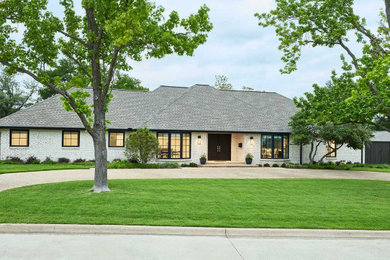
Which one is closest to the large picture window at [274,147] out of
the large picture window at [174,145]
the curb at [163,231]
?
the large picture window at [174,145]

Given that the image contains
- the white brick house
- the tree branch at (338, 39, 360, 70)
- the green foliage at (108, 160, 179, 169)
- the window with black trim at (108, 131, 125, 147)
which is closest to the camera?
the tree branch at (338, 39, 360, 70)

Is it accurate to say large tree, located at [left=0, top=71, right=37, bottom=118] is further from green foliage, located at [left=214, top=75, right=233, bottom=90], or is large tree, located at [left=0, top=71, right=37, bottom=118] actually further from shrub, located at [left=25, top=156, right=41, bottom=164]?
green foliage, located at [left=214, top=75, right=233, bottom=90]

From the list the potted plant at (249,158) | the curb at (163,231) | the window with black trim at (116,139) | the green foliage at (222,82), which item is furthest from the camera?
the green foliage at (222,82)

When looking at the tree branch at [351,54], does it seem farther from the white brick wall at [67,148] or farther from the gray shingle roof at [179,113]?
the white brick wall at [67,148]

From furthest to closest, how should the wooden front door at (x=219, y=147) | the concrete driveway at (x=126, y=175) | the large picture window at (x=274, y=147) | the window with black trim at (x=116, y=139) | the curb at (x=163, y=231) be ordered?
the wooden front door at (x=219, y=147)
the large picture window at (x=274, y=147)
the window with black trim at (x=116, y=139)
the concrete driveway at (x=126, y=175)
the curb at (x=163, y=231)

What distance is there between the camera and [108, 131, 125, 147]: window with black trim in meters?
22.4

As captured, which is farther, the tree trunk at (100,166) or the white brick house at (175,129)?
the white brick house at (175,129)

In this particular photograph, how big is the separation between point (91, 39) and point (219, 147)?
17.1 m

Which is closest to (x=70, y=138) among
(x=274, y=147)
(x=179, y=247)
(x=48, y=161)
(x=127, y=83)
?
(x=48, y=161)

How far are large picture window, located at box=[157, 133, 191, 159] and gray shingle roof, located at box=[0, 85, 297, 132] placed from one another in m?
0.72

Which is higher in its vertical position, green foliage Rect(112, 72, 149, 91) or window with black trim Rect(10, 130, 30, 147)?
green foliage Rect(112, 72, 149, 91)

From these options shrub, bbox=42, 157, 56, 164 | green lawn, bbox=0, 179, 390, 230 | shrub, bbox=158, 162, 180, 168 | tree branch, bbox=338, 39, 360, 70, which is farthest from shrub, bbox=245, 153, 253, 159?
shrub, bbox=42, 157, 56, 164

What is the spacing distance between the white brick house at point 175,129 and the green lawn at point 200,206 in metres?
10.6

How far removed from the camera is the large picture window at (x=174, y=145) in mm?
22281
